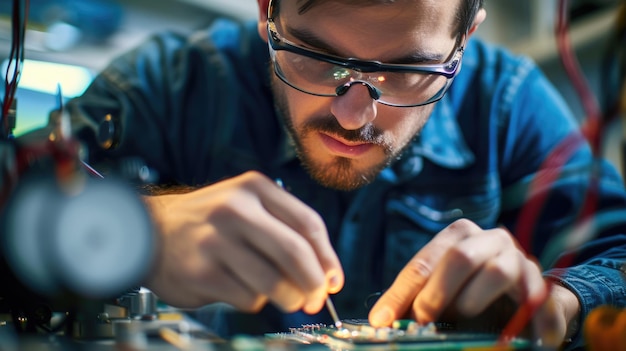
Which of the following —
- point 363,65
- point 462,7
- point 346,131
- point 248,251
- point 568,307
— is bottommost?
point 568,307

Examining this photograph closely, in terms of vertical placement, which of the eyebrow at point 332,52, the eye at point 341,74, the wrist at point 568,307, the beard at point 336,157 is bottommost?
the wrist at point 568,307

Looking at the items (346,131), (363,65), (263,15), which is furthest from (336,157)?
(263,15)

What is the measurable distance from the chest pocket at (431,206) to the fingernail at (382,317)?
0.62 metres

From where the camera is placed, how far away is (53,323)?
2.31 feet

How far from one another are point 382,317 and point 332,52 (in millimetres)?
426

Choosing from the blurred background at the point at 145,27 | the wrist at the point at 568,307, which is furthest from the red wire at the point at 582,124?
the blurred background at the point at 145,27

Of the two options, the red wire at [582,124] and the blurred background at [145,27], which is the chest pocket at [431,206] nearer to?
the blurred background at [145,27]

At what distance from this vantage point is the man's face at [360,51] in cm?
91

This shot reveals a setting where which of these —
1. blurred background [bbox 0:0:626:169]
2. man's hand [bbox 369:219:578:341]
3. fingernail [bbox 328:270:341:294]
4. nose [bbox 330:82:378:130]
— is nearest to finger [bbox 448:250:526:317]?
man's hand [bbox 369:219:578:341]

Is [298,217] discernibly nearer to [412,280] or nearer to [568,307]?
[412,280]

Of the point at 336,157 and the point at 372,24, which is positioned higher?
the point at 372,24

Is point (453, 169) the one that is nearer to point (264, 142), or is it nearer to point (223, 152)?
point (264, 142)

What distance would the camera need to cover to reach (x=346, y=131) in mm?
978

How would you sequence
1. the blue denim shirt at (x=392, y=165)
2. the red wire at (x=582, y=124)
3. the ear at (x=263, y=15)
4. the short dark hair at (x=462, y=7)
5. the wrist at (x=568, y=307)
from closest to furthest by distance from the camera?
the red wire at (x=582, y=124) < the wrist at (x=568, y=307) < the short dark hair at (x=462, y=7) < the ear at (x=263, y=15) < the blue denim shirt at (x=392, y=165)
